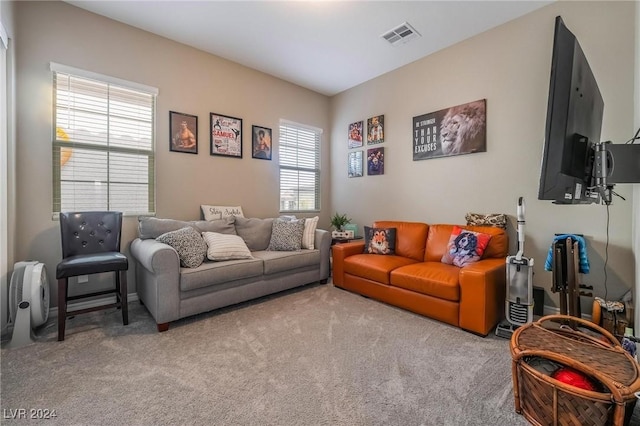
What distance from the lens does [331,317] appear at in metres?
2.54

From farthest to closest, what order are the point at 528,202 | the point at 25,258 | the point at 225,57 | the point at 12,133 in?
the point at 225,57
the point at 528,202
the point at 25,258
the point at 12,133

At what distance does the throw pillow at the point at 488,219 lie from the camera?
2.82 meters

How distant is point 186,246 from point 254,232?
1.00 m

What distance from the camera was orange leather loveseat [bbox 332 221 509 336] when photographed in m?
2.21

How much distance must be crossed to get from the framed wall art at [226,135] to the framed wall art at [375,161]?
1.88 metres

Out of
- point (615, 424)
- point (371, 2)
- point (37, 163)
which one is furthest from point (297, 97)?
point (615, 424)

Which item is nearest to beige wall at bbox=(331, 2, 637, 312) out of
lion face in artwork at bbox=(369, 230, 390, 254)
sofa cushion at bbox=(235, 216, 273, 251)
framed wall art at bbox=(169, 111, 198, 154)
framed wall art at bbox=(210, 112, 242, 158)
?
lion face in artwork at bbox=(369, 230, 390, 254)

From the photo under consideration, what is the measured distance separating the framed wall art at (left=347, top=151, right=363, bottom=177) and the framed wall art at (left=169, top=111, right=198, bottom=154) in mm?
2281

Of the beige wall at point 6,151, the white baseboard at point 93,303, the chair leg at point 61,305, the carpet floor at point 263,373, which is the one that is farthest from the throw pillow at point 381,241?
the beige wall at point 6,151

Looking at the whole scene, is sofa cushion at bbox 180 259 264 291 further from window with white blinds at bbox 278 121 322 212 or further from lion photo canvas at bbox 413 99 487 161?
lion photo canvas at bbox 413 99 487 161

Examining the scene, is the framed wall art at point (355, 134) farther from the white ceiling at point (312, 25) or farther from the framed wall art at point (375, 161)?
the white ceiling at point (312, 25)

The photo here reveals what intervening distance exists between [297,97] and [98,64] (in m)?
2.48

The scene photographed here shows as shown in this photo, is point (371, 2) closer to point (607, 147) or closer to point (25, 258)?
point (607, 147)

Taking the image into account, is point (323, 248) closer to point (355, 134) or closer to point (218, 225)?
point (218, 225)
